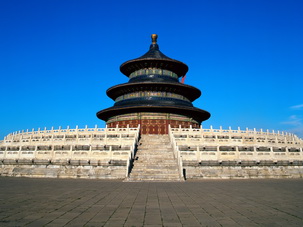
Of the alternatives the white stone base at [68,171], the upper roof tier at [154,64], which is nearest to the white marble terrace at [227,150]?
the white stone base at [68,171]

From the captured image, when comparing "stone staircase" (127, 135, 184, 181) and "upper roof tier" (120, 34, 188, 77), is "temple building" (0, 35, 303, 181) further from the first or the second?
"upper roof tier" (120, 34, 188, 77)

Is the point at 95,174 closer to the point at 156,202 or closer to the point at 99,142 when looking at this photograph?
the point at 99,142

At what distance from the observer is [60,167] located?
56.0 ft

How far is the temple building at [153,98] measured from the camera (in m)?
34.0

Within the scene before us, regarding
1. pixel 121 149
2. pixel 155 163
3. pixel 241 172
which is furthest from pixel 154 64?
pixel 241 172

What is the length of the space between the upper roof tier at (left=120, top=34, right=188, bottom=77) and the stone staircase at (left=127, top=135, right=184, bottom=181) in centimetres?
2113

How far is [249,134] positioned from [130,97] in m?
20.5

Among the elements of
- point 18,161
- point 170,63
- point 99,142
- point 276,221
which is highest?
point 170,63

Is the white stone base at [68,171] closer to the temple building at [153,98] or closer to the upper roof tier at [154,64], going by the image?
the temple building at [153,98]

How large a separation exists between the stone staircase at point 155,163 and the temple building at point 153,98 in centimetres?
1178

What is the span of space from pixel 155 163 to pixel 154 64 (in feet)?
87.2

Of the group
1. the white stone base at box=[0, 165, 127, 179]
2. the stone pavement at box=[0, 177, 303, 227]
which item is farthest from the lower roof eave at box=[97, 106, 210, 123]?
the stone pavement at box=[0, 177, 303, 227]

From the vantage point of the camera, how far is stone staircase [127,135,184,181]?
579 inches

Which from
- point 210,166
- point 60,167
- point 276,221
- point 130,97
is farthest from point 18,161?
point 130,97
